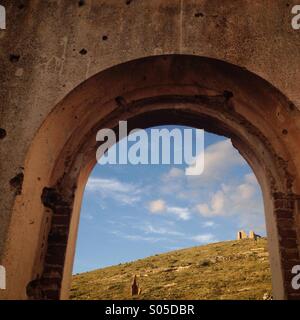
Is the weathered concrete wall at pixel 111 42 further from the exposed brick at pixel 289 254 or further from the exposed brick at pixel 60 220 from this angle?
the exposed brick at pixel 289 254

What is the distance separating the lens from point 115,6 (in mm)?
3895

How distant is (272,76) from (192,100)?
91cm

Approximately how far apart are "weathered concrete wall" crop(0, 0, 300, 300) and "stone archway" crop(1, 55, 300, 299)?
0.11 metres

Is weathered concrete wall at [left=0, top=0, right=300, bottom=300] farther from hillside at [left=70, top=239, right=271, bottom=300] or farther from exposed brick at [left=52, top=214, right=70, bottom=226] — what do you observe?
hillside at [left=70, top=239, right=271, bottom=300]

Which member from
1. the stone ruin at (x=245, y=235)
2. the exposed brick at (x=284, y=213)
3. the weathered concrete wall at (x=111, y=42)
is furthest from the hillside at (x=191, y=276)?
the weathered concrete wall at (x=111, y=42)

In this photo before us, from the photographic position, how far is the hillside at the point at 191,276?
2391 centimetres

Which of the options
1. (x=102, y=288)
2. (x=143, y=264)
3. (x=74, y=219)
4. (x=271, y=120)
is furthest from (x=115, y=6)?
(x=143, y=264)

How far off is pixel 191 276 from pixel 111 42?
92.9 feet

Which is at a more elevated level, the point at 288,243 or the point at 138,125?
the point at 138,125

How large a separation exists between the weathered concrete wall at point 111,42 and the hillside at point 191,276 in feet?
64.0

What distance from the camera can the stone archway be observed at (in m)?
3.22

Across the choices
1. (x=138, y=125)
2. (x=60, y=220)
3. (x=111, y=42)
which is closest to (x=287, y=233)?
(x=138, y=125)

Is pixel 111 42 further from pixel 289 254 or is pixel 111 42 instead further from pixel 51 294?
pixel 289 254

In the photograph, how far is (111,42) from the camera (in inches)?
145
